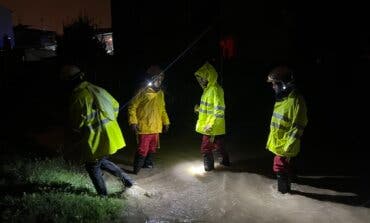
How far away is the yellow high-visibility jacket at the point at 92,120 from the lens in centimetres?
622

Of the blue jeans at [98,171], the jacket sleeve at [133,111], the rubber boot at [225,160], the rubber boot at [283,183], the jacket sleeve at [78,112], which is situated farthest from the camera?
the rubber boot at [225,160]

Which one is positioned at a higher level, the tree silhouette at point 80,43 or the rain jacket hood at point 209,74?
the tree silhouette at point 80,43

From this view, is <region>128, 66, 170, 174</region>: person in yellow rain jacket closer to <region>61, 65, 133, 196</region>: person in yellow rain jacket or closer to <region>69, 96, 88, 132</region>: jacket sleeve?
<region>61, 65, 133, 196</region>: person in yellow rain jacket

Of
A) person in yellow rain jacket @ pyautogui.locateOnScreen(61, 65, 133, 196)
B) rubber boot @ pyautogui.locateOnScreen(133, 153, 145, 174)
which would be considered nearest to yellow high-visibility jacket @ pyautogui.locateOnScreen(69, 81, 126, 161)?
person in yellow rain jacket @ pyautogui.locateOnScreen(61, 65, 133, 196)

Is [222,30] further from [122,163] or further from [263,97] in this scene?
[122,163]

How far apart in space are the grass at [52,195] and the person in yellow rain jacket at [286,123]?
2.72 meters

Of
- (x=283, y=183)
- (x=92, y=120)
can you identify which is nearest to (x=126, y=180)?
(x=92, y=120)

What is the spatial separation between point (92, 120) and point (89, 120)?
2.2 inches

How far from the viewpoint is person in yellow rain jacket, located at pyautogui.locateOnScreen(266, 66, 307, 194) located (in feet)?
22.2

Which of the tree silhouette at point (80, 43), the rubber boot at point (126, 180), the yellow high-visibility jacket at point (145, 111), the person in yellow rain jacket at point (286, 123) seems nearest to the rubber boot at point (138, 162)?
the yellow high-visibility jacket at point (145, 111)

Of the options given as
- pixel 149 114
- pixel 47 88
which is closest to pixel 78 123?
pixel 149 114

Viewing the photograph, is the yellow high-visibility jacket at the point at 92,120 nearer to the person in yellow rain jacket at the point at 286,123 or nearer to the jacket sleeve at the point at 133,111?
the jacket sleeve at the point at 133,111

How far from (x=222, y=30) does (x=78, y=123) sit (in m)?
12.0

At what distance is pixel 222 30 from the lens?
1722 cm
